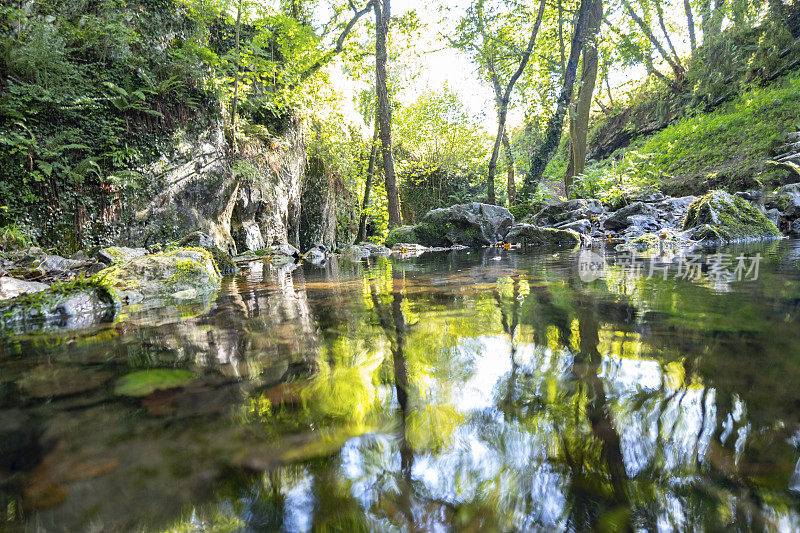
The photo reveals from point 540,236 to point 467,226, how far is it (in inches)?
83.7

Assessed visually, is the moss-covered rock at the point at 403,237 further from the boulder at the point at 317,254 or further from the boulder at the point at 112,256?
the boulder at the point at 112,256

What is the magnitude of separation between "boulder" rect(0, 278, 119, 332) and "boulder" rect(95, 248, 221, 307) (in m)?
0.18

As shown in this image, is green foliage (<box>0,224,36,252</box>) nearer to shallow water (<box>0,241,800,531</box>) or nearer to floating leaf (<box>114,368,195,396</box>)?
shallow water (<box>0,241,800,531</box>)

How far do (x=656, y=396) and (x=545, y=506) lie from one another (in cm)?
55

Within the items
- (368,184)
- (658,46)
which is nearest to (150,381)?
(368,184)

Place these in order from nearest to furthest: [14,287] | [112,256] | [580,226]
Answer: [14,287]
[112,256]
[580,226]

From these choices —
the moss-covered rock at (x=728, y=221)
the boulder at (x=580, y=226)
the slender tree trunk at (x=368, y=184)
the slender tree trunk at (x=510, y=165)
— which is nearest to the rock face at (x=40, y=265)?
the moss-covered rock at (x=728, y=221)

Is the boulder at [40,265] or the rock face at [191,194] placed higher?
the rock face at [191,194]

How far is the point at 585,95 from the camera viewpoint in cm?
1269

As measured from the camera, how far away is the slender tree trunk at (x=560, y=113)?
11.6 m

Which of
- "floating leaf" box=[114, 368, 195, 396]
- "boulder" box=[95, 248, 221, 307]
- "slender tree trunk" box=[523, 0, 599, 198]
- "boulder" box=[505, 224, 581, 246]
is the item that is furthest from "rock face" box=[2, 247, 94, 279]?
"slender tree trunk" box=[523, 0, 599, 198]

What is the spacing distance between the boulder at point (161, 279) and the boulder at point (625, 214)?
973 cm

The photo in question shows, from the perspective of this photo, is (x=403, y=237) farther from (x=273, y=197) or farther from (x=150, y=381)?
(x=150, y=381)

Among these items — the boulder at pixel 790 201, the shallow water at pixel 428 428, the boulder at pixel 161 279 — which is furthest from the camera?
the boulder at pixel 790 201
